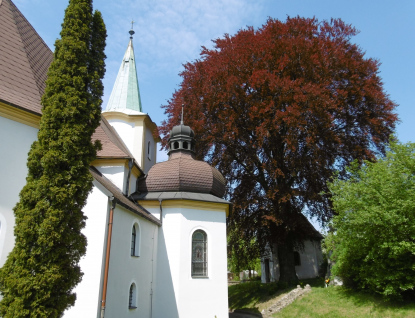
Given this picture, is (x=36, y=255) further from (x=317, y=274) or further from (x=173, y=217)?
(x=317, y=274)

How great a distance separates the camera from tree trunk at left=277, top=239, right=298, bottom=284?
18984mm

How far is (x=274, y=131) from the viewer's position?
17.8 meters

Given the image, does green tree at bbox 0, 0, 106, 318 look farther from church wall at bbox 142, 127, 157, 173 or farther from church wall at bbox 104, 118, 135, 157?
church wall at bbox 142, 127, 157, 173

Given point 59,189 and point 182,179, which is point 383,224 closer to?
point 182,179

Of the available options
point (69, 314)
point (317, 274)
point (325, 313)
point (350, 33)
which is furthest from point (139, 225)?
point (317, 274)

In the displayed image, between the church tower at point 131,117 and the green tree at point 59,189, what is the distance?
10516 millimetres

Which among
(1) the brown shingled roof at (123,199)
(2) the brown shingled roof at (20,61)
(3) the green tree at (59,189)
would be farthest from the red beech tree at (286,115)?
(3) the green tree at (59,189)

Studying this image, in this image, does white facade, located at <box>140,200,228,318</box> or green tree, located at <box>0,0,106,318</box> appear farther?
white facade, located at <box>140,200,228,318</box>

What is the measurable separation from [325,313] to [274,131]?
28.7 feet

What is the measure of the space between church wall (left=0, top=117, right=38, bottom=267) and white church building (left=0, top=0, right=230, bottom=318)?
0.07 ft

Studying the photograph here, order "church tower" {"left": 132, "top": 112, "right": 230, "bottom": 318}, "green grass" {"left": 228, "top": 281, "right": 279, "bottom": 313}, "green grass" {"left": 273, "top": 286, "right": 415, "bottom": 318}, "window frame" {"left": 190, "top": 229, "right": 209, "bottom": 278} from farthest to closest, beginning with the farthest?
"green grass" {"left": 228, "top": 281, "right": 279, "bottom": 313} < "window frame" {"left": 190, "top": 229, "right": 209, "bottom": 278} < "church tower" {"left": 132, "top": 112, "right": 230, "bottom": 318} < "green grass" {"left": 273, "top": 286, "right": 415, "bottom": 318}

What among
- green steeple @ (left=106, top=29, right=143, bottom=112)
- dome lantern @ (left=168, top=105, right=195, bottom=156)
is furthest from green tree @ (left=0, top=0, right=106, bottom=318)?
green steeple @ (left=106, top=29, right=143, bottom=112)

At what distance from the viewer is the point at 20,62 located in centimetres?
967

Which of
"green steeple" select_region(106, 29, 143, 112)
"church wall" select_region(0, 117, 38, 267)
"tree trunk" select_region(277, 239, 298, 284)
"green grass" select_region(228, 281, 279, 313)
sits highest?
"green steeple" select_region(106, 29, 143, 112)
